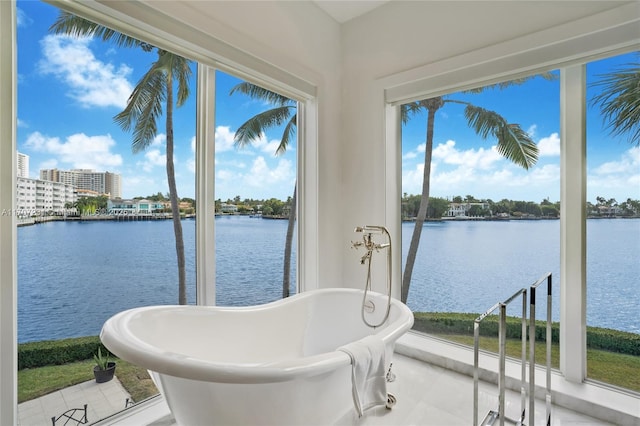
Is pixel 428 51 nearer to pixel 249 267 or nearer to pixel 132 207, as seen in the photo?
pixel 249 267

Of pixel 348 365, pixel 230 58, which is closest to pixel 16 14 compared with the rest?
pixel 230 58

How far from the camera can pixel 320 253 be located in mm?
2514

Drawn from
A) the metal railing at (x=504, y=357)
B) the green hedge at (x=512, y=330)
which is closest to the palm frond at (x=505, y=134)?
the metal railing at (x=504, y=357)

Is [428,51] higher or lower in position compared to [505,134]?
higher

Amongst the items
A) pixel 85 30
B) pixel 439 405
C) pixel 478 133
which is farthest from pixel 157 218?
pixel 478 133

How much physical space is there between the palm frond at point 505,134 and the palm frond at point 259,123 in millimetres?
1306

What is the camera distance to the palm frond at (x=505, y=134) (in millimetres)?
1987

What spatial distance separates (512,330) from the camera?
6.61ft

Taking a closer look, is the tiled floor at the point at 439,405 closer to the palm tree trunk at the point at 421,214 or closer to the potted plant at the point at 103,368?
the potted plant at the point at 103,368

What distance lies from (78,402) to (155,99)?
1.45 meters

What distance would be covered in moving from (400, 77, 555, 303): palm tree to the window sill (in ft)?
1.29

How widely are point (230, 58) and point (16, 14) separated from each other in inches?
35.5

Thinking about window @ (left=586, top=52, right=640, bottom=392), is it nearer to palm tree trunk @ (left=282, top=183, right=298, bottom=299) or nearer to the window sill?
the window sill

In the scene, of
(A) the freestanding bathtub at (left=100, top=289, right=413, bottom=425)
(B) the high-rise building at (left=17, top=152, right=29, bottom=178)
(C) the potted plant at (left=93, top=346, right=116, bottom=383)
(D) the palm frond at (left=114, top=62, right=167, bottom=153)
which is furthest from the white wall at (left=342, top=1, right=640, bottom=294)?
(B) the high-rise building at (left=17, top=152, right=29, bottom=178)
